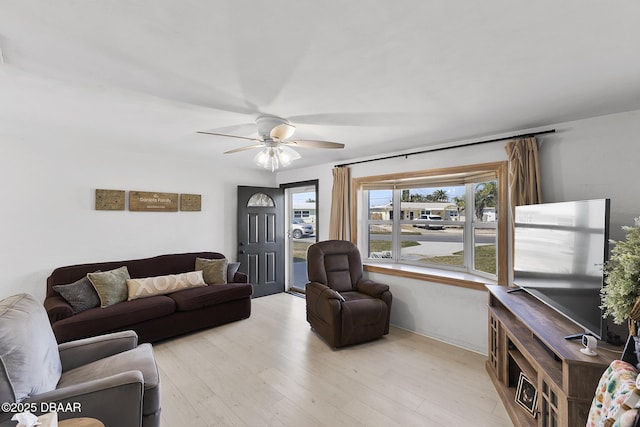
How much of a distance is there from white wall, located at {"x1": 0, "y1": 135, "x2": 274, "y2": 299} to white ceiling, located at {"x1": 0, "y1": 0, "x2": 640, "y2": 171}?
0.74 metres

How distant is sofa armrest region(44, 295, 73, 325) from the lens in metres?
2.64

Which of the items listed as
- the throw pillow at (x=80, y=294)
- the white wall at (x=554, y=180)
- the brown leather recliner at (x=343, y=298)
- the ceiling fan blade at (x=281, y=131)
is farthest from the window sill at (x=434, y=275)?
the throw pillow at (x=80, y=294)

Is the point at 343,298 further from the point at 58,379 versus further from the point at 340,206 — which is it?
the point at 58,379

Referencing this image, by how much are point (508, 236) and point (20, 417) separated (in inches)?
141

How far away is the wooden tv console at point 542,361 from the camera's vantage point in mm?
1333

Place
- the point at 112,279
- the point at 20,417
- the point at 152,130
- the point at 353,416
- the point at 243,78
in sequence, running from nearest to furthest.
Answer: the point at 20,417
the point at 243,78
the point at 353,416
the point at 152,130
the point at 112,279

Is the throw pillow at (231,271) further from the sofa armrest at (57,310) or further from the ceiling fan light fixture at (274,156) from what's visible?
the ceiling fan light fixture at (274,156)

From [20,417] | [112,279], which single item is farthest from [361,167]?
[20,417]

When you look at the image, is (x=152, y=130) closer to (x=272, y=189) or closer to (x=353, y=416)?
(x=272, y=189)

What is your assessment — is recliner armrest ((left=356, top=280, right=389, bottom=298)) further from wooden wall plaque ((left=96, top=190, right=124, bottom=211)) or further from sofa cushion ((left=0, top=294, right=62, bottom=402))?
wooden wall plaque ((left=96, top=190, right=124, bottom=211))

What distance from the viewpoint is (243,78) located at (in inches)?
65.6

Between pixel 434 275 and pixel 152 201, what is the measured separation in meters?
4.09

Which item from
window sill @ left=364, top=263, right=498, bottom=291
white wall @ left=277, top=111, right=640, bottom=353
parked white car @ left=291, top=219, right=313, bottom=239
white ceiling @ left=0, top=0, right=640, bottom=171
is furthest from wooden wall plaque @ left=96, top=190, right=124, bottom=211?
white wall @ left=277, top=111, right=640, bottom=353

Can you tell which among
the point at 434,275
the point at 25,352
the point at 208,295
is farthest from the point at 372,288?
the point at 25,352
